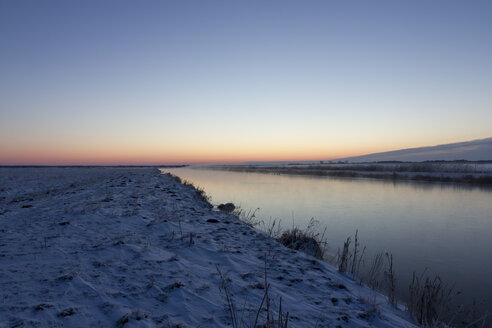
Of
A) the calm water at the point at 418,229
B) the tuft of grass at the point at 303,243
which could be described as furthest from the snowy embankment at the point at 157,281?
the calm water at the point at 418,229

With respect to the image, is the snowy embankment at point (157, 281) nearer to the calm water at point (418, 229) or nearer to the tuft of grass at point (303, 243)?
the tuft of grass at point (303, 243)

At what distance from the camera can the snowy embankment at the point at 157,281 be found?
301 cm

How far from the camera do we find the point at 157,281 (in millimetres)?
3869

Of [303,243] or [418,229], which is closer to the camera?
[303,243]

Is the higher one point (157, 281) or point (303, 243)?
point (157, 281)

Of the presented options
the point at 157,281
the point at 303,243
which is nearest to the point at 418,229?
the point at 303,243

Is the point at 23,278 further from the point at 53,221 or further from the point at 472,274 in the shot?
the point at 472,274

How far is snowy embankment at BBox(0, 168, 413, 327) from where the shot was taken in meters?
3.01

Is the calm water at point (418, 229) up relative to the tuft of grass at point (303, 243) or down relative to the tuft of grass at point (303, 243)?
down

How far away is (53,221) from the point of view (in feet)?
23.4

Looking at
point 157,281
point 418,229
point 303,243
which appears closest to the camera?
point 157,281

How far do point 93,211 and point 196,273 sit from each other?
5396 mm

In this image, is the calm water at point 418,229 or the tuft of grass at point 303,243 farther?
the tuft of grass at point 303,243

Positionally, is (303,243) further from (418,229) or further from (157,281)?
(418,229)
